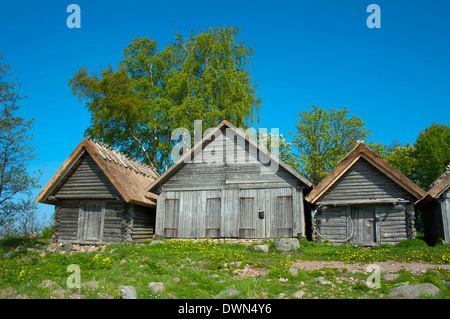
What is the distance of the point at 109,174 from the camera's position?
1966 centimetres

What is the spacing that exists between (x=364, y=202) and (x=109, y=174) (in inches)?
525

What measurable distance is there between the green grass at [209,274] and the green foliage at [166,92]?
16.1m

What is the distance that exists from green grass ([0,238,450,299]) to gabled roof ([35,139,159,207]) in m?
3.93

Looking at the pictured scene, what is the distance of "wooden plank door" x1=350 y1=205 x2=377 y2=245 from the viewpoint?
728 inches

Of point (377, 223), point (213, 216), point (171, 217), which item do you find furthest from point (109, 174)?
point (377, 223)

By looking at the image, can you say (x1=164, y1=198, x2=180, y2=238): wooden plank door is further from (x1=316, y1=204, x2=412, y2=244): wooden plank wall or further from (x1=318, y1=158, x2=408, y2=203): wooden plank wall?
(x1=318, y1=158, x2=408, y2=203): wooden plank wall

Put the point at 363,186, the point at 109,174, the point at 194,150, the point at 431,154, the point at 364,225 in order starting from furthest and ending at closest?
the point at 431,154
the point at 194,150
the point at 109,174
the point at 363,186
the point at 364,225

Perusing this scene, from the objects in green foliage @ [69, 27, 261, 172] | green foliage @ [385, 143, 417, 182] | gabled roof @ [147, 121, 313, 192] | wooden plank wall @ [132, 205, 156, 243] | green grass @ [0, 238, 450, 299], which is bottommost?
green grass @ [0, 238, 450, 299]

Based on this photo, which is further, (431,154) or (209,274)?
(431,154)

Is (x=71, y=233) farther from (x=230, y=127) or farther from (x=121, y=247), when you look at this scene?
(x=230, y=127)

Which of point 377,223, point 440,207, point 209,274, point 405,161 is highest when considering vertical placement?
point 405,161

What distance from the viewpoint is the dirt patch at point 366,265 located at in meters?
12.2

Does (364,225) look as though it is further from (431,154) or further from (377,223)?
(431,154)

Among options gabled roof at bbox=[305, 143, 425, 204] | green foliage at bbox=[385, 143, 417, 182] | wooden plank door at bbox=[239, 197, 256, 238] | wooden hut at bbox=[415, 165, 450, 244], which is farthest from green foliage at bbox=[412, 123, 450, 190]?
wooden plank door at bbox=[239, 197, 256, 238]
